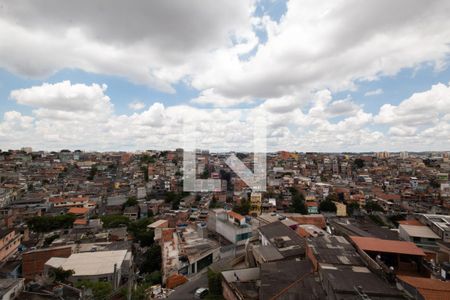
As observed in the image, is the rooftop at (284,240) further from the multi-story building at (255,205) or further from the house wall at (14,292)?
the multi-story building at (255,205)

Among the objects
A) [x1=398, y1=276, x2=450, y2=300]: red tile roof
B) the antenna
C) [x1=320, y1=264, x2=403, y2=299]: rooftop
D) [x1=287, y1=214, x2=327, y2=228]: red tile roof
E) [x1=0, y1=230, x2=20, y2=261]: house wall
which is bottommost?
[x1=0, y1=230, x2=20, y2=261]: house wall

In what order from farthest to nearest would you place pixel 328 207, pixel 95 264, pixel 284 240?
1. pixel 328 207
2. pixel 95 264
3. pixel 284 240

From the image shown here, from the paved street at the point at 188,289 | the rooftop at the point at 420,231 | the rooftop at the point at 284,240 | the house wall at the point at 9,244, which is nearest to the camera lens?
the paved street at the point at 188,289

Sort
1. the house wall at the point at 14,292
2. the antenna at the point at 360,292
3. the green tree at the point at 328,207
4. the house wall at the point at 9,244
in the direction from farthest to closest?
the green tree at the point at 328,207
the house wall at the point at 9,244
the house wall at the point at 14,292
the antenna at the point at 360,292

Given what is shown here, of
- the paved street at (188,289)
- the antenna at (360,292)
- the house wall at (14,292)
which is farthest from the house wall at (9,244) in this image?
the antenna at (360,292)

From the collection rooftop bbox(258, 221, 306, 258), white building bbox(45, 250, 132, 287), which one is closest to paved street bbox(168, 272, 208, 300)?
white building bbox(45, 250, 132, 287)

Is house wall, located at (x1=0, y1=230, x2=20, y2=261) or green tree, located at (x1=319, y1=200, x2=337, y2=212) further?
green tree, located at (x1=319, y1=200, x2=337, y2=212)

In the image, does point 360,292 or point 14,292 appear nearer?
point 360,292

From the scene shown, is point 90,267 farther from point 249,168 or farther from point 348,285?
point 249,168

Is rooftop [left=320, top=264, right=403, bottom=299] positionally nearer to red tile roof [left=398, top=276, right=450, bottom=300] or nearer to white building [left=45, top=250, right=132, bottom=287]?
red tile roof [left=398, top=276, right=450, bottom=300]

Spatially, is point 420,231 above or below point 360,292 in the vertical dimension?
below

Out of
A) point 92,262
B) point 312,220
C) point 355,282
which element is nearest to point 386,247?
point 355,282

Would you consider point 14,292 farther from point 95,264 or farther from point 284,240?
point 284,240
